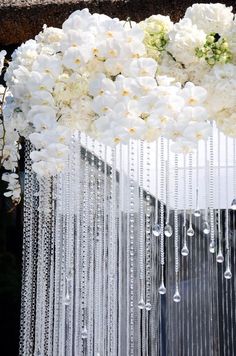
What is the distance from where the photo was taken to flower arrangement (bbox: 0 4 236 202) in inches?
73.4

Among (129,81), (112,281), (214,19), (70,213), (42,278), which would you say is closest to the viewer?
(129,81)

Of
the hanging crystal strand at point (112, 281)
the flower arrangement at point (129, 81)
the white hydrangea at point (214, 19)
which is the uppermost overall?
the white hydrangea at point (214, 19)

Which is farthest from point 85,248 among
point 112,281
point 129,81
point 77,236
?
point 129,81

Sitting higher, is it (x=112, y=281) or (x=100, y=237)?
(x=100, y=237)

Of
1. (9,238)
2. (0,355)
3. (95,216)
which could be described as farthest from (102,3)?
(0,355)

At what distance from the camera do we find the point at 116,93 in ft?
6.16

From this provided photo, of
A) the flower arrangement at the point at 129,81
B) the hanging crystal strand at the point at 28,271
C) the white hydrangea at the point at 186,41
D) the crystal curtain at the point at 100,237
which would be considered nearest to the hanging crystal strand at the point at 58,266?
the crystal curtain at the point at 100,237

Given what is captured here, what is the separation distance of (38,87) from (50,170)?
0.25 meters

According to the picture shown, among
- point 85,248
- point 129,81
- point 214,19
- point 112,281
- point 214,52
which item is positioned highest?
point 214,19

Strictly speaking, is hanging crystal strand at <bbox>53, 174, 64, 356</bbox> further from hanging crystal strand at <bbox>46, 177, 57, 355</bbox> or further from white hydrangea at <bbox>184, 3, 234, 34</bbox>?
white hydrangea at <bbox>184, 3, 234, 34</bbox>

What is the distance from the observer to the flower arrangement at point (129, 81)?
1864 millimetres

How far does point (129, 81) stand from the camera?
187 centimetres

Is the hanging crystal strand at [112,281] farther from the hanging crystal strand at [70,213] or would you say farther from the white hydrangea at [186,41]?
the white hydrangea at [186,41]

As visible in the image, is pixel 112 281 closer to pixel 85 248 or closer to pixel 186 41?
pixel 85 248
